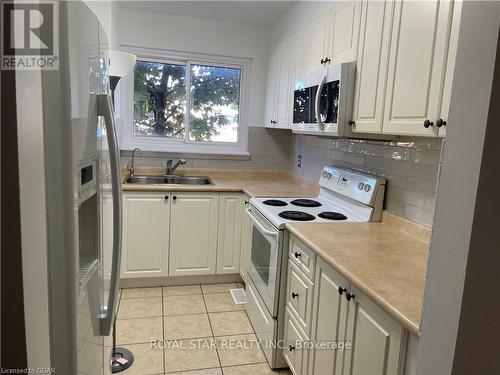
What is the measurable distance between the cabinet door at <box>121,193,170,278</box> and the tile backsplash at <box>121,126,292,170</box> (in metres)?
0.79

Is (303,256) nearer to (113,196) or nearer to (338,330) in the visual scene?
(338,330)

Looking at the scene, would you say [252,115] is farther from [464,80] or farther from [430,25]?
[464,80]

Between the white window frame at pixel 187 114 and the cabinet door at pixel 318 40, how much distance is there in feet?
4.11

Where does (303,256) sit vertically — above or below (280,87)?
below

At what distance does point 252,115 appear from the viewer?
3885mm

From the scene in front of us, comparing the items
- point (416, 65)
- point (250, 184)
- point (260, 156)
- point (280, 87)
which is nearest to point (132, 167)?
point (250, 184)

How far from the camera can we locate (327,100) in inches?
86.4

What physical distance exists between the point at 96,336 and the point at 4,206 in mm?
642

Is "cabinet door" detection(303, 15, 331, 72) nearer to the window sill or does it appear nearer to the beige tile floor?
the window sill

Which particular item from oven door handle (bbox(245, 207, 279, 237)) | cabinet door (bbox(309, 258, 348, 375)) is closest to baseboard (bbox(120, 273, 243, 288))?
oven door handle (bbox(245, 207, 279, 237))

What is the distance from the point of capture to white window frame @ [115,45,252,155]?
11.7 ft

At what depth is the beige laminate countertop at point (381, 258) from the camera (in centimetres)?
119

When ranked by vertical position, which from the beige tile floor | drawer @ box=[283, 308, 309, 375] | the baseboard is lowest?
the beige tile floor

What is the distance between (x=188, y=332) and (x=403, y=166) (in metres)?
1.76
